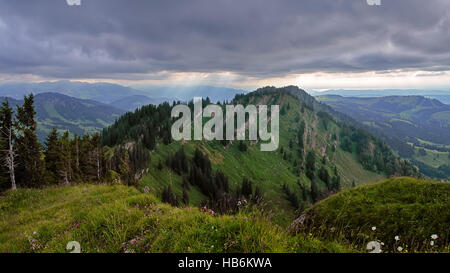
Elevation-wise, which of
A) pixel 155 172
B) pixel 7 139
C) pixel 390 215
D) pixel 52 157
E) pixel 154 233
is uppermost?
pixel 7 139

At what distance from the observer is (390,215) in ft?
21.8

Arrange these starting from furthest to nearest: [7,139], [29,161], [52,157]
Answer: [52,157] < [29,161] < [7,139]

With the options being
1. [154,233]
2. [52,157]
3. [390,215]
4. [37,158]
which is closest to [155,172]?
[52,157]

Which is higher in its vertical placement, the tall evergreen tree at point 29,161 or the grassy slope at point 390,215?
the grassy slope at point 390,215

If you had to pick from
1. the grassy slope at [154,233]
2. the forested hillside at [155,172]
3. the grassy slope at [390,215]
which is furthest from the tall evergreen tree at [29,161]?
the grassy slope at [390,215]

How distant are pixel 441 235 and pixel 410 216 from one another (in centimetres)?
79

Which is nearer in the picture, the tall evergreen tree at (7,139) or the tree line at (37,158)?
the tall evergreen tree at (7,139)

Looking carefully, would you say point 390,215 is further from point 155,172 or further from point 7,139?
point 155,172

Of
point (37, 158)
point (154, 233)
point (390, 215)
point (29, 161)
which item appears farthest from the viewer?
point (37, 158)

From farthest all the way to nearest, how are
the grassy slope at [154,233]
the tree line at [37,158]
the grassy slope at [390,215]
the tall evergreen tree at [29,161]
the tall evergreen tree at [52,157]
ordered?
the tall evergreen tree at [52,157], the tall evergreen tree at [29,161], the tree line at [37,158], the grassy slope at [390,215], the grassy slope at [154,233]

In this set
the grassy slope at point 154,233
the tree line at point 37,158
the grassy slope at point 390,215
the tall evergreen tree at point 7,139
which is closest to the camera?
the grassy slope at point 154,233

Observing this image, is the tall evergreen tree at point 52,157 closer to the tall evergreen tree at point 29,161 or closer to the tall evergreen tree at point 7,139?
the tall evergreen tree at point 29,161

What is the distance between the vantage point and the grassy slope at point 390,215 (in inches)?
230

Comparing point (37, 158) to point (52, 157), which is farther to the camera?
point (52, 157)
